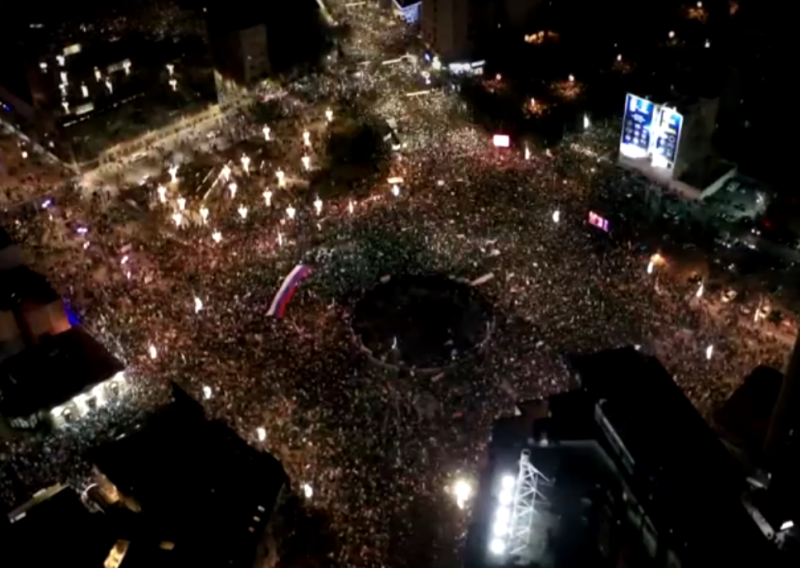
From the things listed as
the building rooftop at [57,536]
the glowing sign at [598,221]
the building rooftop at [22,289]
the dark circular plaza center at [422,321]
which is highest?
the building rooftop at [22,289]

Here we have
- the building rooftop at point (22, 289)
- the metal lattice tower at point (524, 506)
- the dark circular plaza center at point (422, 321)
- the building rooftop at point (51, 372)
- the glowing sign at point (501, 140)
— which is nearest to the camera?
the metal lattice tower at point (524, 506)

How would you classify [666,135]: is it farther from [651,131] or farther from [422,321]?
[422,321]

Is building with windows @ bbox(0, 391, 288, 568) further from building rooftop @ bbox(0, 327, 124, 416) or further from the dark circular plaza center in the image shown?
the dark circular plaza center

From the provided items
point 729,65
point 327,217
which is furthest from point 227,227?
point 729,65

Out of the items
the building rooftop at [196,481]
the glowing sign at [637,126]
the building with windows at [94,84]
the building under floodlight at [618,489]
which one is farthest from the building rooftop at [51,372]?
the glowing sign at [637,126]

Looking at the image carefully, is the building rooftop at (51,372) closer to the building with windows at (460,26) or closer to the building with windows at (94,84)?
the building with windows at (94,84)

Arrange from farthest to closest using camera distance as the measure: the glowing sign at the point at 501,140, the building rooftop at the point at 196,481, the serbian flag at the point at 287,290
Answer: the glowing sign at the point at 501,140 < the serbian flag at the point at 287,290 < the building rooftop at the point at 196,481

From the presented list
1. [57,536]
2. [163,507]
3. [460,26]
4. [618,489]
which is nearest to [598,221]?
[618,489]

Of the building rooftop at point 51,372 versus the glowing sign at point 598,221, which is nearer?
the building rooftop at point 51,372
